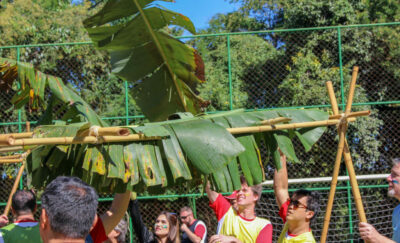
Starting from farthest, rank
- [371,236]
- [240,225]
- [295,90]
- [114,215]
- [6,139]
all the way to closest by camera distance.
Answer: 1. [295,90]
2. [240,225]
3. [371,236]
4. [114,215]
5. [6,139]

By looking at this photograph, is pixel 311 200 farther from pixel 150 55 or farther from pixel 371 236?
pixel 150 55

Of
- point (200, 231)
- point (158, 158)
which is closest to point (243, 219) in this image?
point (200, 231)

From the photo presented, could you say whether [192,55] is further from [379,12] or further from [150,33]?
[379,12]

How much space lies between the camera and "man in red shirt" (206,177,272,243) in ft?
17.9

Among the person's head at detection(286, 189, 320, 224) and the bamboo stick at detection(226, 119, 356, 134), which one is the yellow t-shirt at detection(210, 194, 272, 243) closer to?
the person's head at detection(286, 189, 320, 224)

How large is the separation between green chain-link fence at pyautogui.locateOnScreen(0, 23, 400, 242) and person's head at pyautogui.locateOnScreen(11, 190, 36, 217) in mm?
4747

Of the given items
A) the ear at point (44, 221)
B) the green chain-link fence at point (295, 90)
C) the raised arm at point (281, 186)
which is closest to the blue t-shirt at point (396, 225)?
the raised arm at point (281, 186)

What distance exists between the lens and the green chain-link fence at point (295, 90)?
994cm

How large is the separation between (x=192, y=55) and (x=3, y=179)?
672cm

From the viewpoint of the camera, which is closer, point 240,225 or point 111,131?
point 111,131

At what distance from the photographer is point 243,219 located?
18.6ft

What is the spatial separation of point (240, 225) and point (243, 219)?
0.08 meters

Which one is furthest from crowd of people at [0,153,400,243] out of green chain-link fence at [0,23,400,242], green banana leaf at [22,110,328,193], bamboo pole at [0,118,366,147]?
green chain-link fence at [0,23,400,242]

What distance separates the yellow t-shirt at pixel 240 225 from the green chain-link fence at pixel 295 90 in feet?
11.4
